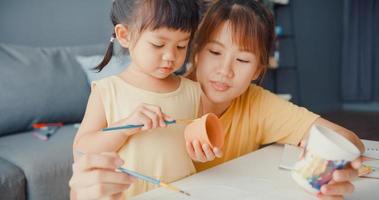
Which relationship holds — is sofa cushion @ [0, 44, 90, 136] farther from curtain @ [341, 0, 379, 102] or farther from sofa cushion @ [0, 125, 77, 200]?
curtain @ [341, 0, 379, 102]

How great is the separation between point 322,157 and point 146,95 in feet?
1.37

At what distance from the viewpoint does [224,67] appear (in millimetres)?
1153

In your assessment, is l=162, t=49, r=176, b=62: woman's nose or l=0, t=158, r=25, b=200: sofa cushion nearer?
l=162, t=49, r=176, b=62: woman's nose

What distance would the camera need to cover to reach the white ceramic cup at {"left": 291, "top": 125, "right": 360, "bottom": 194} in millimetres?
663

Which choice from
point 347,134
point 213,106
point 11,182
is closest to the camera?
point 347,134

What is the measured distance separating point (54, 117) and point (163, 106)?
159 centimetres

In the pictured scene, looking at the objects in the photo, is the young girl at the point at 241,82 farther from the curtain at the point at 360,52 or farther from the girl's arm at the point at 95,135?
the curtain at the point at 360,52

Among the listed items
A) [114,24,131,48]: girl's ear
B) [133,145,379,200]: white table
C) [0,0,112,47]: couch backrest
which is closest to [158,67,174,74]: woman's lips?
[114,24,131,48]: girl's ear

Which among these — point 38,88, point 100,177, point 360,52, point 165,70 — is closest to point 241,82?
point 165,70

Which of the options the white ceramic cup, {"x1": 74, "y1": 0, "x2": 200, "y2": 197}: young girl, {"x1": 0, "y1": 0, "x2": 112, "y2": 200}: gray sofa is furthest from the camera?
{"x1": 0, "y1": 0, "x2": 112, "y2": 200}: gray sofa

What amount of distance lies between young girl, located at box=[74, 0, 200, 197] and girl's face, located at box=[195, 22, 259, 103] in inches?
7.9

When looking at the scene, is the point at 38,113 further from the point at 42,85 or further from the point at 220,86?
the point at 220,86

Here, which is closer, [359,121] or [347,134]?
[347,134]

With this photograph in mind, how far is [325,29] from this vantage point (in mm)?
5242
